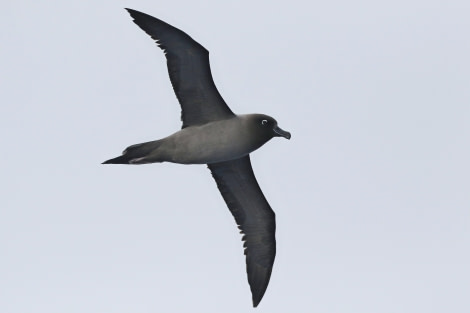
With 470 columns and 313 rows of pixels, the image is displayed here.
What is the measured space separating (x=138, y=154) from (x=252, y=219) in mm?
3686

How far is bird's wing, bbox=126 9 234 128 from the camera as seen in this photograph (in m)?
19.9

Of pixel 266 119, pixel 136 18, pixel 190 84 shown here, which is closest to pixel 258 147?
pixel 266 119

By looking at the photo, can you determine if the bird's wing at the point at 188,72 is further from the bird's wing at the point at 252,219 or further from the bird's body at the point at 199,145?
the bird's wing at the point at 252,219

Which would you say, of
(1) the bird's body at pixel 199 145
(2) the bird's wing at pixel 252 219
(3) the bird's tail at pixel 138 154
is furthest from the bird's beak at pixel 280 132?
(3) the bird's tail at pixel 138 154

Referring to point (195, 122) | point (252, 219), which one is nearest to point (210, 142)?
point (195, 122)

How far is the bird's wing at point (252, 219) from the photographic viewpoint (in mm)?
22703

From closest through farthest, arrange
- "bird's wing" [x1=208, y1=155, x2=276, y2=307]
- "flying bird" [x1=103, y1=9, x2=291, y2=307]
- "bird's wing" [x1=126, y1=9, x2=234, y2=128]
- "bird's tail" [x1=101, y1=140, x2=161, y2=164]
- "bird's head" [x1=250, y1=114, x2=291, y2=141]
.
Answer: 1. "bird's wing" [x1=126, y1=9, x2=234, y2=128]
2. "flying bird" [x1=103, y1=9, x2=291, y2=307]
3. "bird's tail" [x1=101, y1=140, x2=161, y2=164]
4. "bird's head" [x1=250, y1=114, x2=291, y2=141]
5. "bird's wing" [x1=208, y1=155, x2=276, y2=307]

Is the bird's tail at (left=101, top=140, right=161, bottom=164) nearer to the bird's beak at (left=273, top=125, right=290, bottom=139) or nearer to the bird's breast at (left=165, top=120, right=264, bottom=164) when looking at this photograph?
the bird's breast at (left=165, top=120, right=264, bottom=164)

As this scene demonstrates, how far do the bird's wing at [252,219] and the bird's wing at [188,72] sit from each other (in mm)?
1990

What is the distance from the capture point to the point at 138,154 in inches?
809

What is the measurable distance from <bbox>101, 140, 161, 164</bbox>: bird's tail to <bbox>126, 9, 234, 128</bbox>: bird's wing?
2.99ft

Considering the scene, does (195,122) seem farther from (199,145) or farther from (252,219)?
(252,219)

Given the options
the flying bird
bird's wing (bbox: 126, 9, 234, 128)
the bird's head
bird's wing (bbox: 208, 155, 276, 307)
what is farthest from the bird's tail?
bird's wing (bbox: 208, 155, 276, 307)

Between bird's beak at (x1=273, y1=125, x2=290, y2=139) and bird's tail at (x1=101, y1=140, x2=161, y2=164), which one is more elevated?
bird's beak at (x1=273, y1=125, x2=290, y2=139)
